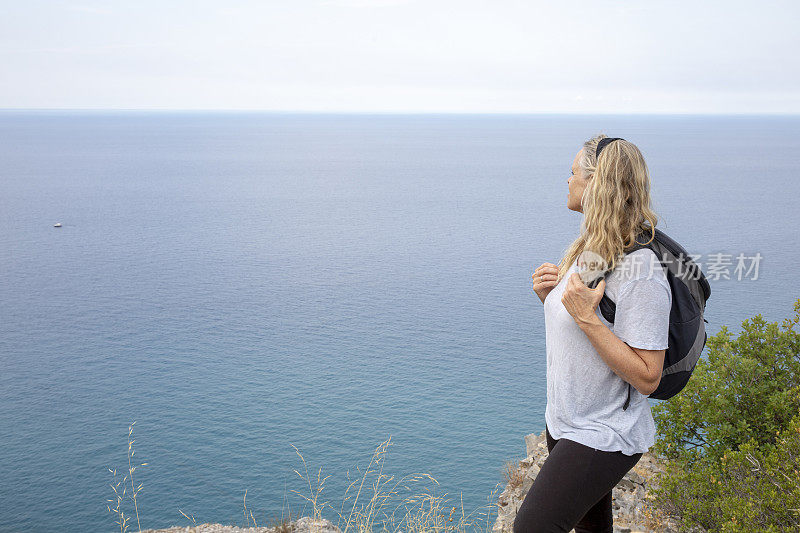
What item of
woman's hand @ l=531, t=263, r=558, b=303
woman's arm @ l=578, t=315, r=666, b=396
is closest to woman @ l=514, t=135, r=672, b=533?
woman's arm @ l=578, t=315, r=666, b=396

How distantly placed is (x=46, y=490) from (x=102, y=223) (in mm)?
62181

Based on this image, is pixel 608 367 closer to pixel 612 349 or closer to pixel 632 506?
pixel 612 349

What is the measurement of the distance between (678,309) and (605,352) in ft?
1.13

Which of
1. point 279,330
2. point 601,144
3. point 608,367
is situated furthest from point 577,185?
point 279,330

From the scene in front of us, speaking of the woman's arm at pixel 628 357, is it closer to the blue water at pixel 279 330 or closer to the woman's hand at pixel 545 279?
the woman's hand at pixel 545 279

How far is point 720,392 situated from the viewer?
6.98 m

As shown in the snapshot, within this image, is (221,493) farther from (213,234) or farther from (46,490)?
(213,234)

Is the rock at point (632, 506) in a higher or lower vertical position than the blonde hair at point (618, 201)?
lower

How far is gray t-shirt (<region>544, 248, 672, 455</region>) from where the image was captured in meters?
2.48

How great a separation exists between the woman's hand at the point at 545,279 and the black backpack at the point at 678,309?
0.39m

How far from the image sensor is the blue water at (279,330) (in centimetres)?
3375

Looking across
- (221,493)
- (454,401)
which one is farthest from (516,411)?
(221,493)

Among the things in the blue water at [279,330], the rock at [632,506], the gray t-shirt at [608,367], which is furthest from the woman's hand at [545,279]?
the blue water at [279,330]

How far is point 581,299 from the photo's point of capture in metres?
2.54
